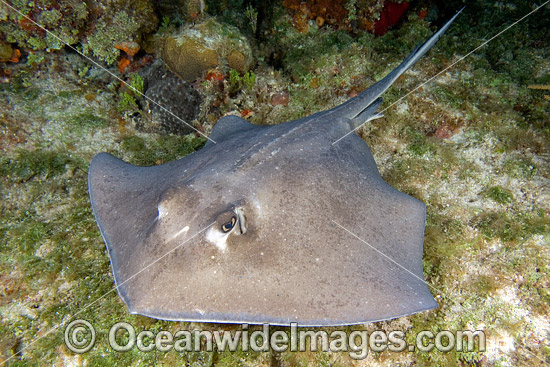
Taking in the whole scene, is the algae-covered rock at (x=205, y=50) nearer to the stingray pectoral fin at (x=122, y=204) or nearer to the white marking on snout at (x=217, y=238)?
the stingray pectoral fin at (x=122, y=204)

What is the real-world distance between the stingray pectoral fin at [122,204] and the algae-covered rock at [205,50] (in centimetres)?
235

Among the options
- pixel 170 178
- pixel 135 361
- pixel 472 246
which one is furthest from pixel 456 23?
pixel 135 361

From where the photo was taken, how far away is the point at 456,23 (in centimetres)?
594

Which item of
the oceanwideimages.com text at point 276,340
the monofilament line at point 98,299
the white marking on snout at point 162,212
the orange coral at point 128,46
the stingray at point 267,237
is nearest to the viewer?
the stingray at point 267,237

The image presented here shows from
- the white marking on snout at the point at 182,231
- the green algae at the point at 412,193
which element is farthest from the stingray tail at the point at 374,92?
the white marking on snout at the point at 182,231

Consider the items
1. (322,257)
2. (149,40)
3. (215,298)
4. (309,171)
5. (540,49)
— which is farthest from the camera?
(149,40)

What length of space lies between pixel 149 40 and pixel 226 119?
2.97 meters

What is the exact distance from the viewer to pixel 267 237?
218 cm

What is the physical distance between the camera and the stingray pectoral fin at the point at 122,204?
2.26 meters

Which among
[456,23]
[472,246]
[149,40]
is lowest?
[472,246]

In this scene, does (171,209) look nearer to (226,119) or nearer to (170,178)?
(170,178)

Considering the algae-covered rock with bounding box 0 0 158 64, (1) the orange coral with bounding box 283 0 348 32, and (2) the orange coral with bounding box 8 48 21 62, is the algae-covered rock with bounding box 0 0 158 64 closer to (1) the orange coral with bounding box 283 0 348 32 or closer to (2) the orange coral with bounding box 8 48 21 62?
(2) the orange coral with bounding box 8 48 21 62

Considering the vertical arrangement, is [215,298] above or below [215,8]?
below

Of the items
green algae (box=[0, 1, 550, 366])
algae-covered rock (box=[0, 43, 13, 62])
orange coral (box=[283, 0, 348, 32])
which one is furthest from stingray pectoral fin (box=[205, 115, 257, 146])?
algae-covered rock (box=[0, 43, 13, 62])
